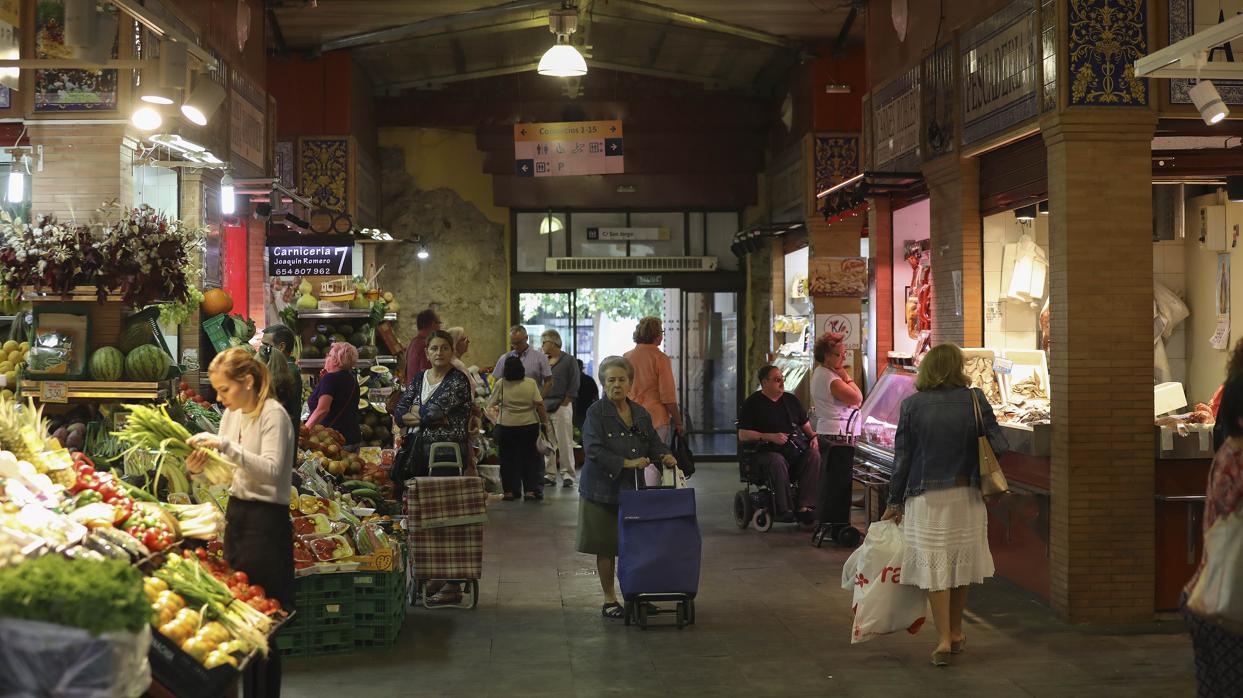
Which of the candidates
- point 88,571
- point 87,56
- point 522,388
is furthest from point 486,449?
point 88,571

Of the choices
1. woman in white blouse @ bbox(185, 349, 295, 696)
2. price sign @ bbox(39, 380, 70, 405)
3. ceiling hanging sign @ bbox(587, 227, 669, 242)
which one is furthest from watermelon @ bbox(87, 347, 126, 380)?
ceiling hanging sign @ bbox(587, 227, 669, 242)

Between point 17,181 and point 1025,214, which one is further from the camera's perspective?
point 1025,214

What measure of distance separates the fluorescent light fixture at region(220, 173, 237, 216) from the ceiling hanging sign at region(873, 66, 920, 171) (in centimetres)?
550

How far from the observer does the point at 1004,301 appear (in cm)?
959

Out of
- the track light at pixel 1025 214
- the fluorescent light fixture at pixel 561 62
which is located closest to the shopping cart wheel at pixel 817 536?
the track light at pixel 1025 214

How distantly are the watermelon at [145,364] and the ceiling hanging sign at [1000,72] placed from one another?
213 inches

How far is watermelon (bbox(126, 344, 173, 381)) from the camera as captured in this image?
23.7 feet

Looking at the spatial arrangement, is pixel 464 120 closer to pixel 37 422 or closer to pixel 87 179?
pixel 87 179

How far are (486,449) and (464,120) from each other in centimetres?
659

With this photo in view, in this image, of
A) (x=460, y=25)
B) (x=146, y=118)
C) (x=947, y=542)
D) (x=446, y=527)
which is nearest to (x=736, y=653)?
(x=947, y=542)

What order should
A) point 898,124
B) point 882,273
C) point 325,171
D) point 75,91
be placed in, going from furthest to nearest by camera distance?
point 325,171 < point 882,273 < point 898,124 < point 75,91

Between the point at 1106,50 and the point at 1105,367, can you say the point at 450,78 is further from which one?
the point at 1105,367

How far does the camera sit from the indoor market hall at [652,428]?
526cm

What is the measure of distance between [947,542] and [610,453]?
203 centimetres
